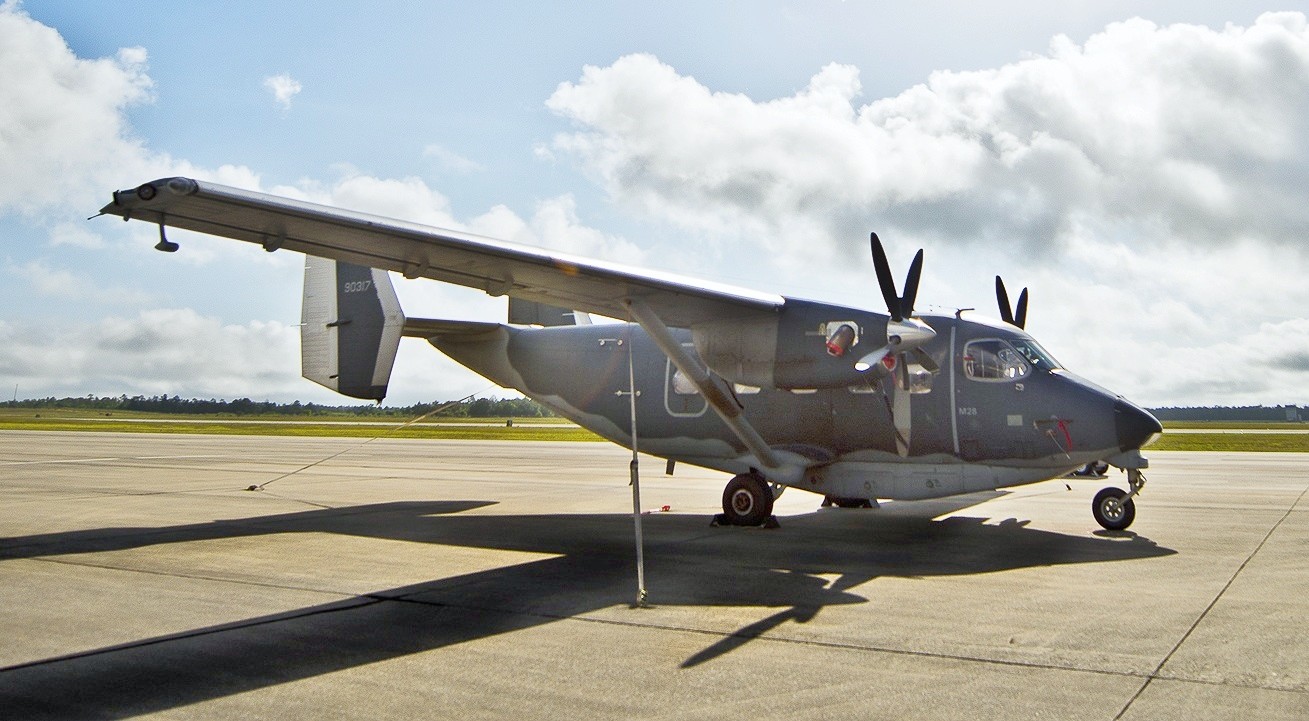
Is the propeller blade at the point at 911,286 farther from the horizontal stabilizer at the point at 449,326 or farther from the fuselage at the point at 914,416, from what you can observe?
the horizontal stabilizer at the point at 449,326

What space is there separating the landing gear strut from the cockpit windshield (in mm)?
4472

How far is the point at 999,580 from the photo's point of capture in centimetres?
Answer: 1001

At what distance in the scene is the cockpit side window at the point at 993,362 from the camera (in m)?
13.7

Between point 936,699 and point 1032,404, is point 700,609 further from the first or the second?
point 1032,404

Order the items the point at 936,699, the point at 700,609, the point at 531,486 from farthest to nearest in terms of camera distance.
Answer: the point at 531,486 → the point at 700,609 → the point at 936,699

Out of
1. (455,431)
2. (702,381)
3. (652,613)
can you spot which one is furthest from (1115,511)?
(455,431)

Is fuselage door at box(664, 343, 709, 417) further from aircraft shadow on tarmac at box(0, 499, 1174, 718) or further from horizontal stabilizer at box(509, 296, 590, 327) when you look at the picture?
horizontal stabilizer at box(509, 296, 590, 327)

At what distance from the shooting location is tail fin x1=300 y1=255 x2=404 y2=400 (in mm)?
16938

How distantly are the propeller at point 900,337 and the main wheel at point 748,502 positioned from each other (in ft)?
7.84

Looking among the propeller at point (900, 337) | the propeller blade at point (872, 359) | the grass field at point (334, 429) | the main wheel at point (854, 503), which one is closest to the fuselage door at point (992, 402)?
the propeller at point (900, 337)

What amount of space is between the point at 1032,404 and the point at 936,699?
8.71m

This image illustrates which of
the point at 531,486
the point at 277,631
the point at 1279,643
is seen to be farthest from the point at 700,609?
the point at 531,486

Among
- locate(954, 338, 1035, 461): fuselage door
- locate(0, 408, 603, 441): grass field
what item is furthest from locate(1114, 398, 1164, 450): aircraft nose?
locate(0, 408, 603, 441): grass field

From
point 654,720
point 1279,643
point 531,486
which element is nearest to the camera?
point 654,720
